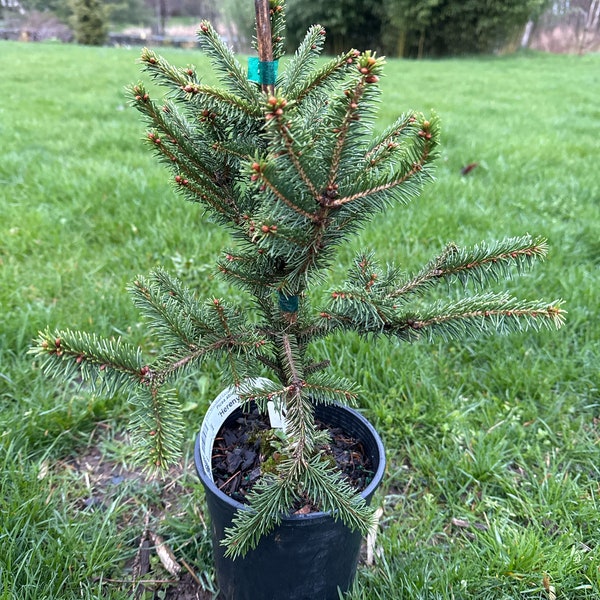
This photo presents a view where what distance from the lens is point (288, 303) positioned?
1.40 meters

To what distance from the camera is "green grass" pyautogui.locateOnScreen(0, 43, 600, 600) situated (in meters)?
1.73

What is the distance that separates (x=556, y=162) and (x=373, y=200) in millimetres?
5270

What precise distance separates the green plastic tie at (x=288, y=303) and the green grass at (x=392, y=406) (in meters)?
0.99

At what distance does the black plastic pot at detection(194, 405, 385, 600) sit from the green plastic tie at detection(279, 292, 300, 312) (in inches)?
19.9

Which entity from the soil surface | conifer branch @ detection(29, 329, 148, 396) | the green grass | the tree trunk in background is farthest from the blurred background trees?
conifer branch @ detection(29, 329, 148, 396)

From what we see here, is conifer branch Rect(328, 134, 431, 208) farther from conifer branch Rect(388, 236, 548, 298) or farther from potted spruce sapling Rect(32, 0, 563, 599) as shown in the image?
conifer branch Rect(388, 236, 548, 298)

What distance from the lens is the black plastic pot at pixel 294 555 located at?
1.38m

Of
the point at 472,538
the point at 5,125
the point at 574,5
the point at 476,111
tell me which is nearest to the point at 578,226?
the point at 472,538

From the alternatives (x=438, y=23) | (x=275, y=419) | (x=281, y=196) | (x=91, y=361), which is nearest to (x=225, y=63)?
(x=281, y=196)

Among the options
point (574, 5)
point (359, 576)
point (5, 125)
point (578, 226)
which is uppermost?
point (574, 5)

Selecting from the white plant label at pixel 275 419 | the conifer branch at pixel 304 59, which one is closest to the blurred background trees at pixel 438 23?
Result: the conifer branch at pixel 304 59

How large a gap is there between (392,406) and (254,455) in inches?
37.7

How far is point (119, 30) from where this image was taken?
3475cm

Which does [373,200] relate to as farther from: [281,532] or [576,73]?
[576,73]
